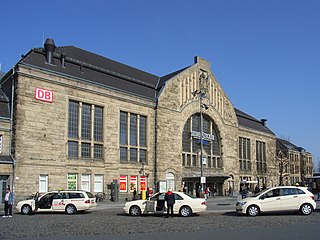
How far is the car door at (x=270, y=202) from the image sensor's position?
20.3m

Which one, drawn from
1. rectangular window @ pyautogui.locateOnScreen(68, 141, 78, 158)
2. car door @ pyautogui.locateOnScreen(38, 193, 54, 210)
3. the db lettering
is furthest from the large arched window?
car door @ pyautogui.locateOnScreen(38, 193, 54, 210)

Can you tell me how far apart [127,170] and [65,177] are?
7948 mm

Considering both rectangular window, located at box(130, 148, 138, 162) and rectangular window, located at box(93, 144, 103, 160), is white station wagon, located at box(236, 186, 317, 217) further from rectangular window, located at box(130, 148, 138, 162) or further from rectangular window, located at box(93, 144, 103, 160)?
rectangular window, located at box(130, 148, 138, 162)

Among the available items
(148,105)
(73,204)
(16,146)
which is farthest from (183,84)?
(73,204)

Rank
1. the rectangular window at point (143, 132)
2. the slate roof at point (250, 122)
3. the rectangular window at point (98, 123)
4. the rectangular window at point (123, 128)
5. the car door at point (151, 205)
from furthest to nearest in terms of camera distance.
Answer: the slate roof at point (250, 122) < the rectangular window at point (143, 132) < the rectangular window at point (123, 128) < the rectangular window at point (98, 123) < the car door at point (151, 205)

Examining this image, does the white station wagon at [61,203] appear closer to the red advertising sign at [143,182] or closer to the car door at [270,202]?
the car door at [270,202]

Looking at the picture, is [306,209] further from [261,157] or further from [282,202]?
[261,157]

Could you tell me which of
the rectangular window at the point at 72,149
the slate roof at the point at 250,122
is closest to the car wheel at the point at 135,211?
the rectangular window at the point at 72,149

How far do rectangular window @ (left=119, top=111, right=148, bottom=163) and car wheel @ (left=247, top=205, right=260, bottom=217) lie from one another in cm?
2185

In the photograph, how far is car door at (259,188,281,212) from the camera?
20.3 meters

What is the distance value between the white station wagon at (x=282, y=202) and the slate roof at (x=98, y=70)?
2195cm

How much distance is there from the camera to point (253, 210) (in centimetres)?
2036

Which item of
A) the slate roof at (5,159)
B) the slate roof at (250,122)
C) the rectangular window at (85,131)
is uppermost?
the slate roof at (250,122)

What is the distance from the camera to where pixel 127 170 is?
133ft
